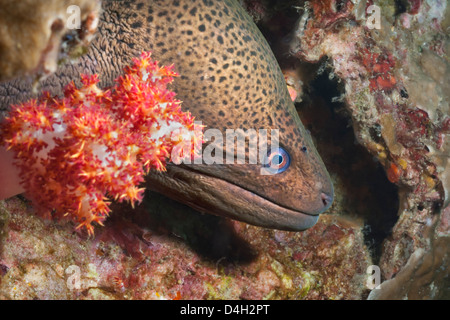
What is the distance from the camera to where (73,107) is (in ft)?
6.43

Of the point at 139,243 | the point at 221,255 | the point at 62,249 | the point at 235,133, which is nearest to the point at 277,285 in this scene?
the point at 221,255

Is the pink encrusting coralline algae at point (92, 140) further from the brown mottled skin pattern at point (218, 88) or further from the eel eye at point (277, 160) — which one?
the eel eye at point (277, 160)

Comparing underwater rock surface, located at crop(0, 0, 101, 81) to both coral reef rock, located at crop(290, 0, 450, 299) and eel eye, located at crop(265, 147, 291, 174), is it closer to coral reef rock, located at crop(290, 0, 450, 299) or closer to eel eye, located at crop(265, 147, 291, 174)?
eel eye, located at crop(265, 147, 291, 174)

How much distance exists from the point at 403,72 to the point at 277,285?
298cm

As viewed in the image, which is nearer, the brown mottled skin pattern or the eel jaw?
the brown mottled skin pattern

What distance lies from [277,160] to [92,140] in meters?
1.43

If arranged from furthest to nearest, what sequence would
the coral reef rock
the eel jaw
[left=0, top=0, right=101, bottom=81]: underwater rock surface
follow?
the coral reef rock
the eel jaw
[left=0, top=0, right=101, bottom=81]: underwater rock surface

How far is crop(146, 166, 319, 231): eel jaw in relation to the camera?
2.56 m

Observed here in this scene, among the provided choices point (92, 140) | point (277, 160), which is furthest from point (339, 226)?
point (92, 140)

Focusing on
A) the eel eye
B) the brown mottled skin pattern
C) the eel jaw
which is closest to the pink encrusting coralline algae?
the brown mottled skin pattern

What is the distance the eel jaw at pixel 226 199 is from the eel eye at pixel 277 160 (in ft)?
0.86

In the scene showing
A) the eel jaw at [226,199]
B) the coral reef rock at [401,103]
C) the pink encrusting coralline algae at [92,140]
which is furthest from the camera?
the coral reef rock at [401,103]

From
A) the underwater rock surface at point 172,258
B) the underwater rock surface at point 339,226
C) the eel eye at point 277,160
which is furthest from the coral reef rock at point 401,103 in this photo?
the eel eye at point 277,160

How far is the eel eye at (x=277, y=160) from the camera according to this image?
2.61 metres
